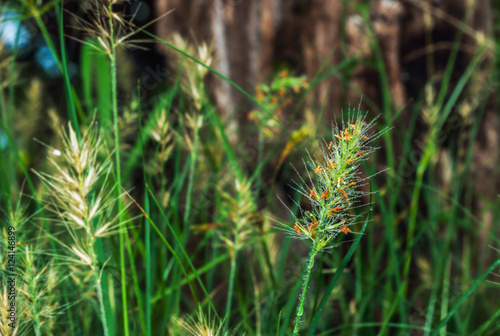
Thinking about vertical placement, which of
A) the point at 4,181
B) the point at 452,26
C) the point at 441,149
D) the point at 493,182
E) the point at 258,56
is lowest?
the point at 4,181

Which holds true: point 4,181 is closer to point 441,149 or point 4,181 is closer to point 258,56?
point 258,56

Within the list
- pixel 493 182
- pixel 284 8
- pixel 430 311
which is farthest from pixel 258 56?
pixel 430 311

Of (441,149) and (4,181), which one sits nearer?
(4,181)

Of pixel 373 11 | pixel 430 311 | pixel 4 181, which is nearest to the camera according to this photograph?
pixel 4 181

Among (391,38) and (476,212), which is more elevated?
(391,38)

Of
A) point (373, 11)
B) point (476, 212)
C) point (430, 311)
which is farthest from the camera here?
point (476, 212)

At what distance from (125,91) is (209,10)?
0.41 m

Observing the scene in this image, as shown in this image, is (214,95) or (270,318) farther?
(214,95)

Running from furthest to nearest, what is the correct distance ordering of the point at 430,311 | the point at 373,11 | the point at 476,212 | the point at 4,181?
Answer: the point at 476,212 < the point at 373,11 < the point at 430,311 < the point at 4,181

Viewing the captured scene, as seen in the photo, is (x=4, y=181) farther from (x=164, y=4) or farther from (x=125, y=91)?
(x=164, y=4)

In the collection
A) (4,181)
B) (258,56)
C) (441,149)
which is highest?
(258,56)

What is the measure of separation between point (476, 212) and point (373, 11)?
80 cm

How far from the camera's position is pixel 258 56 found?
164cm

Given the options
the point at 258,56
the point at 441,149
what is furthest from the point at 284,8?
the point at 441,149
